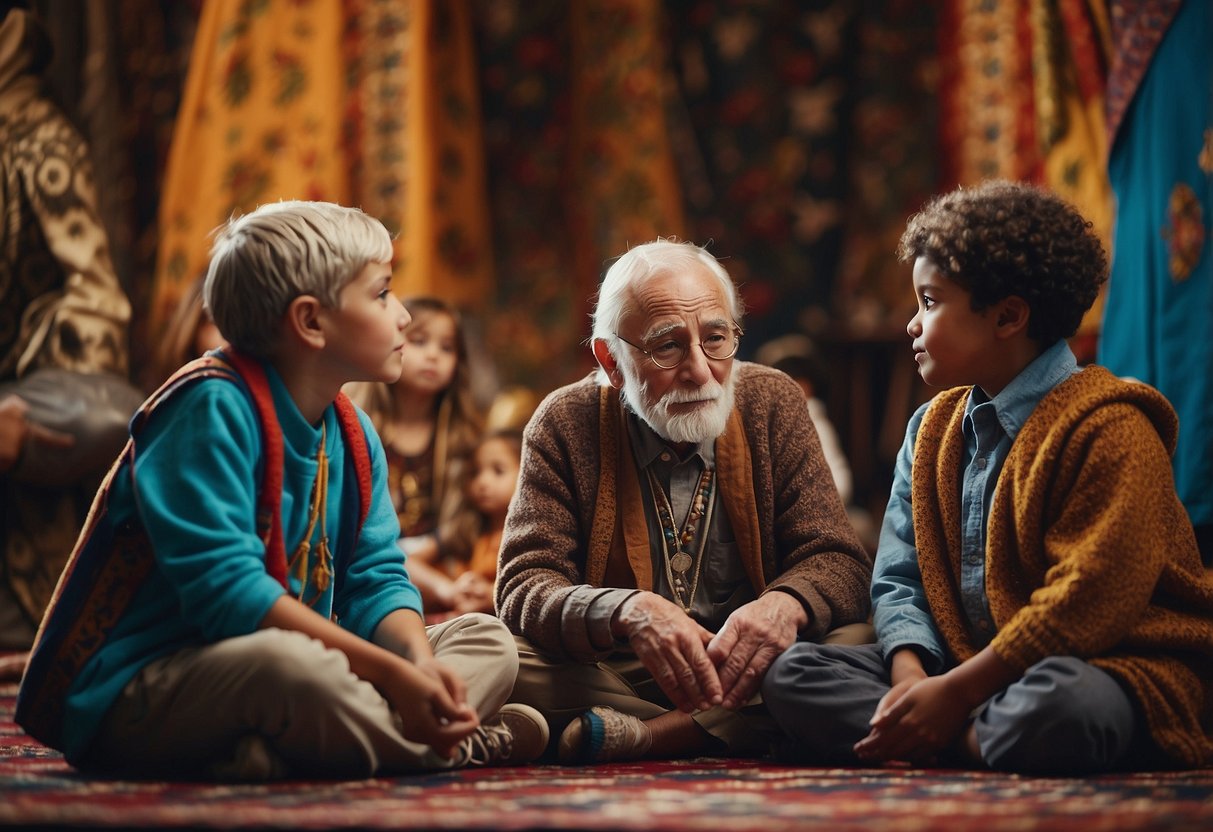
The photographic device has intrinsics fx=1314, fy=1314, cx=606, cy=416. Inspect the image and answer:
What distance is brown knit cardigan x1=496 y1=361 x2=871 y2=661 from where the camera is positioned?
82.2 inches

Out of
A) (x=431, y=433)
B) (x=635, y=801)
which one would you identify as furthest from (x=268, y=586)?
(x=431, y=433)

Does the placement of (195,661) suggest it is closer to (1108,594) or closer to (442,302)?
(1108,594)

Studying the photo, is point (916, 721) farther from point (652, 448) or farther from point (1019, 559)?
point (652, 448)

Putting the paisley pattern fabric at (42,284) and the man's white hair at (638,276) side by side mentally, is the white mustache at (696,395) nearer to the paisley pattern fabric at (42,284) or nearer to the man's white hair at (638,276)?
the man's white hair at (638,276)

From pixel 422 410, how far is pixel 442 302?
280 millimetres

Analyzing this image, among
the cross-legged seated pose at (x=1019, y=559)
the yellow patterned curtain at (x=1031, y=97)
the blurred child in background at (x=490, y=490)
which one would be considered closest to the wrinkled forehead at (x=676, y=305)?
the cross-legged seated pose at (x=1019, y=559)

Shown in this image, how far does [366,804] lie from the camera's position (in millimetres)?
1472

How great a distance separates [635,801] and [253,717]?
503 millimetres

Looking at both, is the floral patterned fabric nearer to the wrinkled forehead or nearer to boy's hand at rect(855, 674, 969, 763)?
the wrinkled forehead

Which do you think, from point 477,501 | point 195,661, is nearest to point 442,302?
point 477,501

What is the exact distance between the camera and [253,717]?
165cm

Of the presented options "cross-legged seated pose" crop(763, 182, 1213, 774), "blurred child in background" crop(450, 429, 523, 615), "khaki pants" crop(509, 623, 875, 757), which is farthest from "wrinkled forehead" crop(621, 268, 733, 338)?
"blurred child in background" crop(450, 429, 523, 615)

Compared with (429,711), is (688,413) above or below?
above

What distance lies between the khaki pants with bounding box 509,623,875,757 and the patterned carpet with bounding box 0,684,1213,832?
0.64ft
